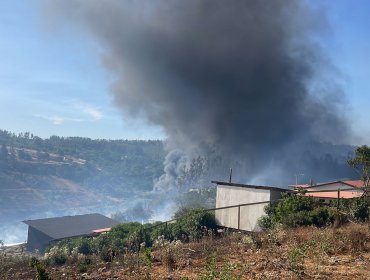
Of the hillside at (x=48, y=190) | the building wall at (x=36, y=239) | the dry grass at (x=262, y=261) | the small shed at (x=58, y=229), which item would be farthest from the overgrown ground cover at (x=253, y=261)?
the hillside at (x=48, y=190)

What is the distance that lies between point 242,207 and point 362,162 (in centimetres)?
1046

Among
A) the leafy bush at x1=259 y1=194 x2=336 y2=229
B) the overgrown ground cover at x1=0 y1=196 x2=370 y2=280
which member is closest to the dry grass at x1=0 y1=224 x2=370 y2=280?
the overgrown ground cover at x1=0 y1=196 x2=370 y2=280

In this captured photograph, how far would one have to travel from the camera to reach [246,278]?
722 centimetres

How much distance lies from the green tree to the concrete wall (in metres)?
7.39

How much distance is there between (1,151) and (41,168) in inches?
787

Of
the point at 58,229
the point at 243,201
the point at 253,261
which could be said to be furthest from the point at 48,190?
the point at 253,261

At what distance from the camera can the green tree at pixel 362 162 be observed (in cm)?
1766

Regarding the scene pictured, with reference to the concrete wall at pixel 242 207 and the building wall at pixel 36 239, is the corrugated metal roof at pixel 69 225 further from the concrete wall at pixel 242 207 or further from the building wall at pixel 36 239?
the concrete wall at pixel 242 207

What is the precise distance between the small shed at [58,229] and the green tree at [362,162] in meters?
41.3

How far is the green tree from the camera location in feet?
57.9

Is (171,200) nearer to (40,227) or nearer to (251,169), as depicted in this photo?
(251,169)

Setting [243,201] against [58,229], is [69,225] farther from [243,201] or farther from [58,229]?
[243,201]

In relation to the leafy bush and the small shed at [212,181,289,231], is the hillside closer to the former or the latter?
the small shed at [212,181,289,231]

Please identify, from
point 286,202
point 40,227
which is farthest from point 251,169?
point 286,202
